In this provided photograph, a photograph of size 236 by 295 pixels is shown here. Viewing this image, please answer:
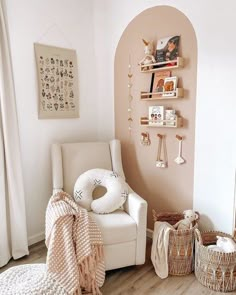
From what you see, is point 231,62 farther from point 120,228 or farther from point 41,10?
point 41,10

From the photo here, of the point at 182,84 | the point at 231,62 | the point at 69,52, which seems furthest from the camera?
the point at 69,52

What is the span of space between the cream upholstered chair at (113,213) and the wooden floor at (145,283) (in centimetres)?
11

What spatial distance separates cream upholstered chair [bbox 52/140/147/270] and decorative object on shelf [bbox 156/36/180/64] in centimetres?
89

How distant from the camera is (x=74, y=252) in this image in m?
1.74

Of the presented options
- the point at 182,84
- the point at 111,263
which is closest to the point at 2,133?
the point at 111,263

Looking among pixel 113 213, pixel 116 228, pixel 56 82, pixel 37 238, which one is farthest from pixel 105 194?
pixel 56 82

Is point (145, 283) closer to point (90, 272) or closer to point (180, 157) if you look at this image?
point (90, 272)

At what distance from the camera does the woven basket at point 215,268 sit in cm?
176

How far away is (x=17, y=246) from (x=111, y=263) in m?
0.86

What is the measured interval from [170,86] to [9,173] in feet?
4.95

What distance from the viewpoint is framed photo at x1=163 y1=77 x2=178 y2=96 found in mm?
2170

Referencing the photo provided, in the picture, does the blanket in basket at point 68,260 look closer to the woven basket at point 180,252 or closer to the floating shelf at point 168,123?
the woven basket at point 180,252

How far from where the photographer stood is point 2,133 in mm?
2043

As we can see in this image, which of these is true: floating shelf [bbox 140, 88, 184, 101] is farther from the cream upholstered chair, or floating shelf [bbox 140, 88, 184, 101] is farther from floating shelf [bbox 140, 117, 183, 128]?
the cream upholstered chair
